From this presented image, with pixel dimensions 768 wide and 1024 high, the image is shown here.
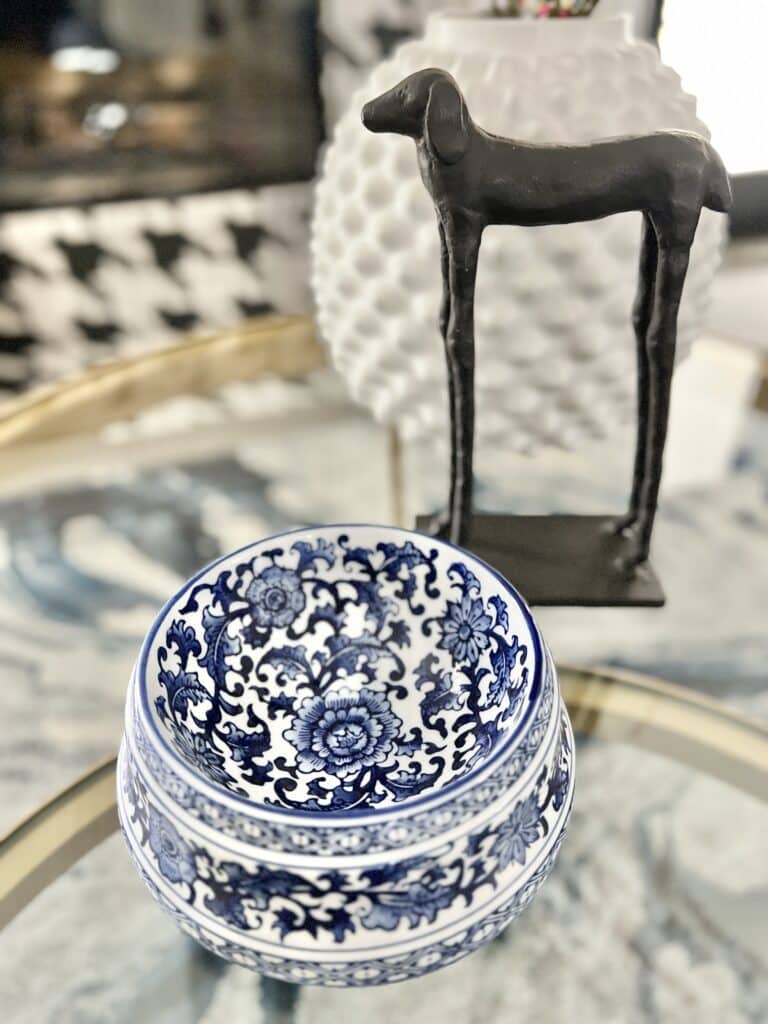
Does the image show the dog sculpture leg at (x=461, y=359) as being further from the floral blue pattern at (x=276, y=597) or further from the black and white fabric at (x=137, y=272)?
the black and white fabric at (x=137, y=272)

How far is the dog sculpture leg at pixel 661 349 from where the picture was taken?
31 cm

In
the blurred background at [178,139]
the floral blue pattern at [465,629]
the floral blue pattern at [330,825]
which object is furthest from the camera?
the blurred background at [178,139]

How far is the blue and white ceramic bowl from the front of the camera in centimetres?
22

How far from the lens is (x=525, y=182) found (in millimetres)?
Result: 285

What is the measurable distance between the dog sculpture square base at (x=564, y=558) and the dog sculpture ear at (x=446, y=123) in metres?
0.16

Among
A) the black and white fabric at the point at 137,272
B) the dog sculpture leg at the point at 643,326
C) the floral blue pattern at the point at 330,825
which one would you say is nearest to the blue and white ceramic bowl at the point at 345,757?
the floral blue pattern at the point at 330,825

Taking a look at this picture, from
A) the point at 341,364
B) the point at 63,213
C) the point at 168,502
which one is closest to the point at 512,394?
the point at 341,364

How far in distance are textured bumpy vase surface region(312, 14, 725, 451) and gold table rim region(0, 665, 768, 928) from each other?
4.7 inches

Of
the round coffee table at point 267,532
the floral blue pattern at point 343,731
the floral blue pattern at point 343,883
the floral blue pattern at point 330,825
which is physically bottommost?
the round coffee table at point 267,532

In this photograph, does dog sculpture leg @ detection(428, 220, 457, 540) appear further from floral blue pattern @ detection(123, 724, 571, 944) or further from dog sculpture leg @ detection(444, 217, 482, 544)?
floral blue pattern @ detection(123, 724, 571, 944)

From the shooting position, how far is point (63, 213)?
1.04 metres

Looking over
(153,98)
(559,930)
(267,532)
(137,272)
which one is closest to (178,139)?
(153,98)

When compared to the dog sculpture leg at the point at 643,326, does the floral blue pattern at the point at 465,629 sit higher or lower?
lower

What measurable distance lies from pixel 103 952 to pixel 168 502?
0.25 meters
